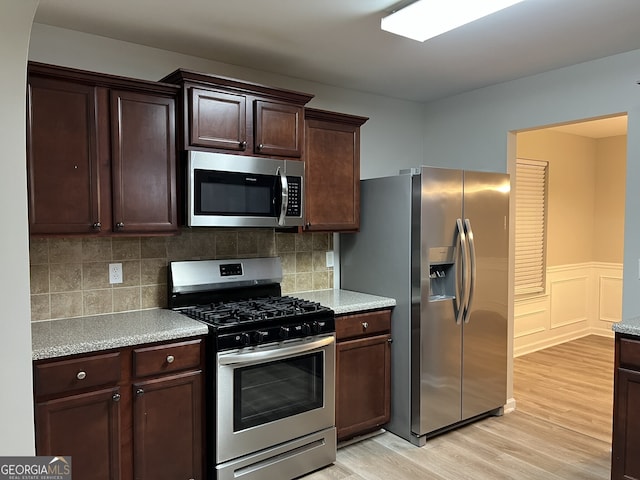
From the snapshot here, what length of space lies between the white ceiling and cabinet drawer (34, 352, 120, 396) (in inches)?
66.2

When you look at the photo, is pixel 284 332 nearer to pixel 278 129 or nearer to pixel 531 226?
pixel 278 129

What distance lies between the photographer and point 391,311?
3320mm

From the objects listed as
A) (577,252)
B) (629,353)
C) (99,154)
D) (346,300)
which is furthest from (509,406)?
(99,154)

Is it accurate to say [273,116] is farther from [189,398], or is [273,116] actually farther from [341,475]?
[341,475]

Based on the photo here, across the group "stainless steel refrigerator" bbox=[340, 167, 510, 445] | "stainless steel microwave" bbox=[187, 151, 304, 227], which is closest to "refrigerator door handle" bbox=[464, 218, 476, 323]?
"stainless steel refrigerator" bbox=[340, 167, 510, 445]

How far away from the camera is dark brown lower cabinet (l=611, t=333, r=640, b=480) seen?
2412 mm

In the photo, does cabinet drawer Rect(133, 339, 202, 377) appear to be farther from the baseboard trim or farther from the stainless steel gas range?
the baseboard trim

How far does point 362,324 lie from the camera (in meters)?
3.16

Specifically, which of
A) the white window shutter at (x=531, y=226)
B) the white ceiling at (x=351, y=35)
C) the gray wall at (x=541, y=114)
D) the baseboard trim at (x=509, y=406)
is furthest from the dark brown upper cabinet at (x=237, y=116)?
the white window shutter at (x=531, y=226)

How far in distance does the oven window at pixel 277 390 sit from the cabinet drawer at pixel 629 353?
1.59m

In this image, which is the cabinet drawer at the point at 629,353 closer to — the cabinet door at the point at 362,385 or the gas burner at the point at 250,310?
the cabinet door at the point at 362,385

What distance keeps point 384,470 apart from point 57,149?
2.50 m

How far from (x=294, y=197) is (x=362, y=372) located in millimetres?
1225

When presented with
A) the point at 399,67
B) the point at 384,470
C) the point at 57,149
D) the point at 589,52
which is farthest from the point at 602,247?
the point at 57,149
